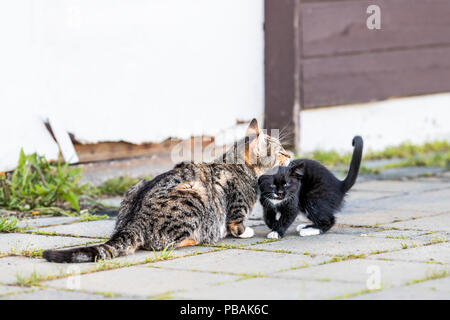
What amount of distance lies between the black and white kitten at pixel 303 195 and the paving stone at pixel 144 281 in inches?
45.5

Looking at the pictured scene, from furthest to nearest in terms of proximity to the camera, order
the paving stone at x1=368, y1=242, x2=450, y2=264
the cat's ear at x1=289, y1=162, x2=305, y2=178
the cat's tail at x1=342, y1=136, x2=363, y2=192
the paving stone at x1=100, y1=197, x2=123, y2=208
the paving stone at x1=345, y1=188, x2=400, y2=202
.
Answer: the paving stone at x1=345, y1=188, x2=400, y2=202
the paving stone at x1=100, y1=197, x2=123, y2=208
the cat's tail at x1=342, y1=136, x2=363, y2=192
the cat's ear at x1=289, y1=162, x2=305, y2=178
the paving stone at x1=368, y1=242, x2=450, y2=264

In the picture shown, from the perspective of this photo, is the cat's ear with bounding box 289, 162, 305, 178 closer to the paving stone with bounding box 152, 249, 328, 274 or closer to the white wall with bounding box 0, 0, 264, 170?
the paving stone with bounding box 152, 249, 328, 274

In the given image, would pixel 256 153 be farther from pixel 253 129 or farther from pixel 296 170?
pixel 296 170

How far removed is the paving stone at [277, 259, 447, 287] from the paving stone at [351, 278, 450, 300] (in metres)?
0.09

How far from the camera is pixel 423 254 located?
4207mm

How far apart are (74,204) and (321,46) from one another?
3601 mm

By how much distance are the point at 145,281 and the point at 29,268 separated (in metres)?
0.68

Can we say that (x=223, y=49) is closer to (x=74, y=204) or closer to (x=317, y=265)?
(x=74, y=204)

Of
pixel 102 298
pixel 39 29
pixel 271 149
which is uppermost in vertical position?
pixel 39 29

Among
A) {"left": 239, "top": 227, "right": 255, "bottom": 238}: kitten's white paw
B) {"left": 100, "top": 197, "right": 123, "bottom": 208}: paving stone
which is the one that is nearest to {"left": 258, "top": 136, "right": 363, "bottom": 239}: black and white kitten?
{"left": 239, "top": 227, "right": 255, "bottom": 238}: kitten's white paw

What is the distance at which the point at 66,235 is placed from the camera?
16.4ft

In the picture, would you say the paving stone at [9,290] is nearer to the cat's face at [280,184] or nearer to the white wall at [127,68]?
the cat's face at [280,184]

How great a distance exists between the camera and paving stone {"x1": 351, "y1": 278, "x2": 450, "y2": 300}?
3309 mm

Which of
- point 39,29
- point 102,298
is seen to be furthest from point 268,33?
point 102,298
